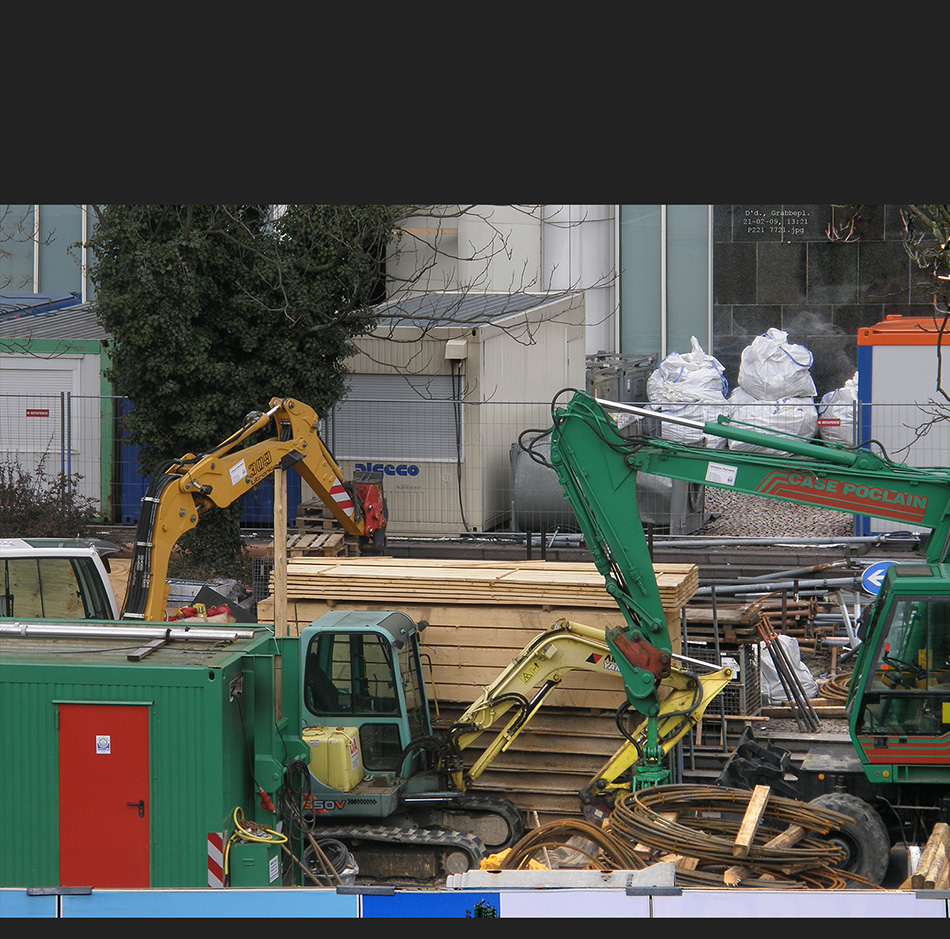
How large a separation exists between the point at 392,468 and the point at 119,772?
12.0 meters

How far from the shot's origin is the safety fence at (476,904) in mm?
7355

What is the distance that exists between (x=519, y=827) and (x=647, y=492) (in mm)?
9197

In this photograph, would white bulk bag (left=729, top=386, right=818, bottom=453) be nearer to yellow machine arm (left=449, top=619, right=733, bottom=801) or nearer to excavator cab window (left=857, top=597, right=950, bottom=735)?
yellow machine arm (left=449, top=619, right=733, bottom=801)

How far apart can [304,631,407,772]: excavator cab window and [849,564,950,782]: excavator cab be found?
3.62 m

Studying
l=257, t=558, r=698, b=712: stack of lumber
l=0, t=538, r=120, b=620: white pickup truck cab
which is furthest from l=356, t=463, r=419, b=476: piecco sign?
l=0, t=538, r=120, b=620: white pickup truck cab

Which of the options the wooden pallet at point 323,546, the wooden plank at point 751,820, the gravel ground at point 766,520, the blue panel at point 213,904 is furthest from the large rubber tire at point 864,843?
the gravel ground at point 766,520

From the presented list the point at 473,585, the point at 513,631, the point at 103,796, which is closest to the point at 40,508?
the point at 473,585

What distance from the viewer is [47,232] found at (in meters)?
27.9

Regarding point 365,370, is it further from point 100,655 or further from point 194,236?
point 100,655

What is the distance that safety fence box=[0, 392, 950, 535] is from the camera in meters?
19.0

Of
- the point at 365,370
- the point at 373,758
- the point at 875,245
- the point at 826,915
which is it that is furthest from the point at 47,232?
the point at 826,915

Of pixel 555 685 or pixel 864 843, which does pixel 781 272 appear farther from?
pixel 864 843

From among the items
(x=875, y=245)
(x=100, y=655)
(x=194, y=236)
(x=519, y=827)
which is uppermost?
(x=875, y=245)

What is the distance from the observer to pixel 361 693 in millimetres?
10367
